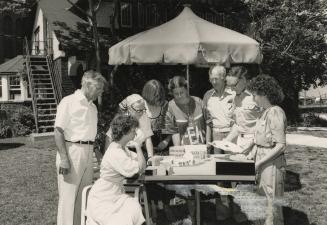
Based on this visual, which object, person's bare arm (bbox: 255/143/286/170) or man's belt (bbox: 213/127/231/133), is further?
man's belt (bbox: 213/127/231/133)

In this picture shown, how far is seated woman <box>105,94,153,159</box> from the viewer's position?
536 cm

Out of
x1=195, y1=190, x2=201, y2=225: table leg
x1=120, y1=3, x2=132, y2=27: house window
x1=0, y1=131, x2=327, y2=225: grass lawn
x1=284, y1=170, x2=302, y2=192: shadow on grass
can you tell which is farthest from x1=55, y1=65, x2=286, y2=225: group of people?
x1=120, y1=3, x2=132, y2=27: house window

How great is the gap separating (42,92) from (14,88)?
176 inches

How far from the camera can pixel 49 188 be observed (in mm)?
8320

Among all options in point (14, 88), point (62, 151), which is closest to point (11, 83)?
point (14, 88)

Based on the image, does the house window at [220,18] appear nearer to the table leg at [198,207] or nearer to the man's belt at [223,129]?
the man's belt at [223,129]

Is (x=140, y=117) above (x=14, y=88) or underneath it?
underneath

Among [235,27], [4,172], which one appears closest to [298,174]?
[4,172]

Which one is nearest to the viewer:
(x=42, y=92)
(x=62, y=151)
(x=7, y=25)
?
(x=62, y=151)

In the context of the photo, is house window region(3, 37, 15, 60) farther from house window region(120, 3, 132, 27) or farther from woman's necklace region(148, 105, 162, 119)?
woman's necklace region(148, 105, 162, 119)

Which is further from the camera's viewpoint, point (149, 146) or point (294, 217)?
point (294, 217)

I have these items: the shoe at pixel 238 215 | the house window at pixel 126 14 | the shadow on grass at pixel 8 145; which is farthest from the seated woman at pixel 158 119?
the house window at pixel 126 14

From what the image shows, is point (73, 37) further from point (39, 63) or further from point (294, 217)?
point (294, 217)

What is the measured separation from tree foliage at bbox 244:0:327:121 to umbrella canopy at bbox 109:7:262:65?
12512mm
